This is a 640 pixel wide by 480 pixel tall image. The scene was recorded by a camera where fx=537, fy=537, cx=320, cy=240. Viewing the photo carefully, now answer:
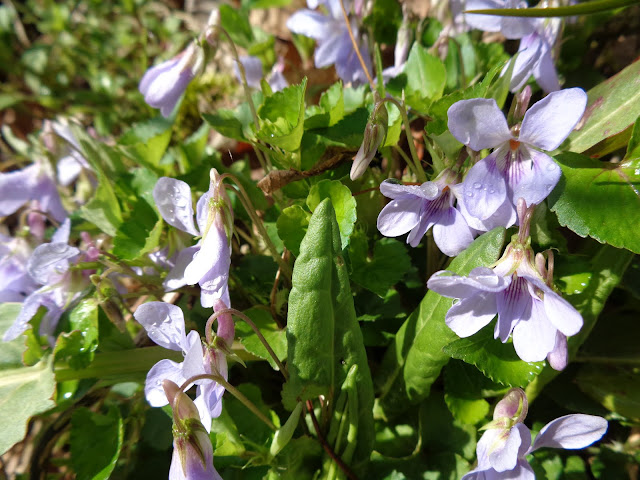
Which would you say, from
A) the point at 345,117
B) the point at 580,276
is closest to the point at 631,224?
the point at 580,276

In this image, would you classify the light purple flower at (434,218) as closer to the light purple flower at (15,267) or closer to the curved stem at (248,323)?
the curved stem at (248,323)

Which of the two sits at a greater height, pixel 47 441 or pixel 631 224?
pixel 631 224

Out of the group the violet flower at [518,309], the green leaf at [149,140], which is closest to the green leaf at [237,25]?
the green leaf at [149,140]

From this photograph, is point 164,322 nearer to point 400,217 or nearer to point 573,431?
point 400,217

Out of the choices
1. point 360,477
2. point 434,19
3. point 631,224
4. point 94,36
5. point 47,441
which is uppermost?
point 434,19

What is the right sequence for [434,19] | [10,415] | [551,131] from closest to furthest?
[551,131] → [10,415] → [434,19]

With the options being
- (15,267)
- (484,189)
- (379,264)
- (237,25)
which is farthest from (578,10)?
(15,267)

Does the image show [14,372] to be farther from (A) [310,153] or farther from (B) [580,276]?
(B) [580,276]
